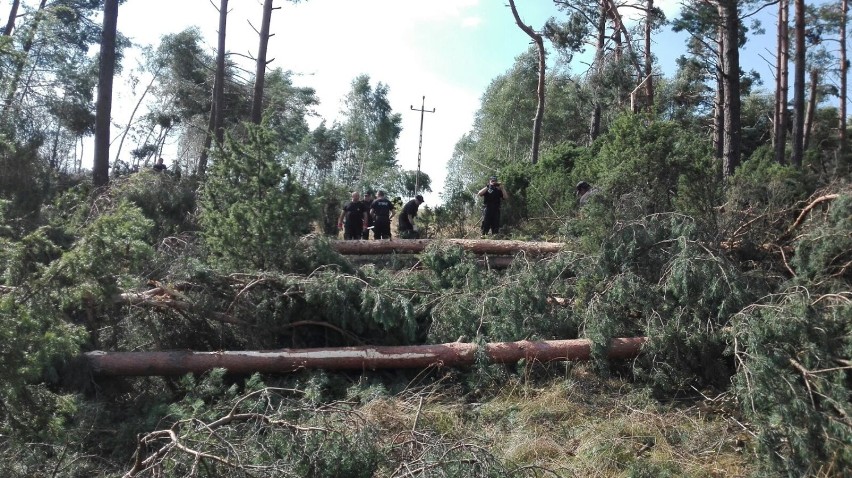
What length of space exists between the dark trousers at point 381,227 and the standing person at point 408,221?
1.64ft

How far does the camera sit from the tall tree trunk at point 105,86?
1428 centimetres

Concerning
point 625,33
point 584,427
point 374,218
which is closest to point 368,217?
point 374,218

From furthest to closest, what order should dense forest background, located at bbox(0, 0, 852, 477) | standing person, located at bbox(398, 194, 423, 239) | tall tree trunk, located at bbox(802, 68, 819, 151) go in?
tall tree trunk, located at bbox(802, 68, 819, 151) < standing person, located at bbox(398, 194, 423, 239) < dense forest background, located at bbox(0, 0, 852, 477)

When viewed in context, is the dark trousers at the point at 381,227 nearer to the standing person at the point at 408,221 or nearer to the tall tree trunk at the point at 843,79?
the standing person at the point at 408,221

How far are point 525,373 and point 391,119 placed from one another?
31935 mm

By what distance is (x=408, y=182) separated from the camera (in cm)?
2645

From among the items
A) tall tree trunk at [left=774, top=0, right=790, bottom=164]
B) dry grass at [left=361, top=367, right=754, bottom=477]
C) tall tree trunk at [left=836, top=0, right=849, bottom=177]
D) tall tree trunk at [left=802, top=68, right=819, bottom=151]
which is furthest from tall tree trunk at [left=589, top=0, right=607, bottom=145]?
dry grass at [left=361, top=367, right=754, bottom=477]

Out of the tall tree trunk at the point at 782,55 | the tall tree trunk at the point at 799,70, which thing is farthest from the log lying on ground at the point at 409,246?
the tall tree trunk at the point at 782,55

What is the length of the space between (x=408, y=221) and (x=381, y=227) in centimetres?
71

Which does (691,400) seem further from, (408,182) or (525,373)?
(408,182)

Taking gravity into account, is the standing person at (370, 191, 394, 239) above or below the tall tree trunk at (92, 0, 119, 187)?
below

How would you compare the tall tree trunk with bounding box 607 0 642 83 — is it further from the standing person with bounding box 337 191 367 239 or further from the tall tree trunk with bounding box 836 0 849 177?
Answer: the standing person with bounding box 337 191 367 239

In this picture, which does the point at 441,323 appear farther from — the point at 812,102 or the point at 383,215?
the point at 812,102

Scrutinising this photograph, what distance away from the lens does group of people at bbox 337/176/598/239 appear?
12.4 metres
